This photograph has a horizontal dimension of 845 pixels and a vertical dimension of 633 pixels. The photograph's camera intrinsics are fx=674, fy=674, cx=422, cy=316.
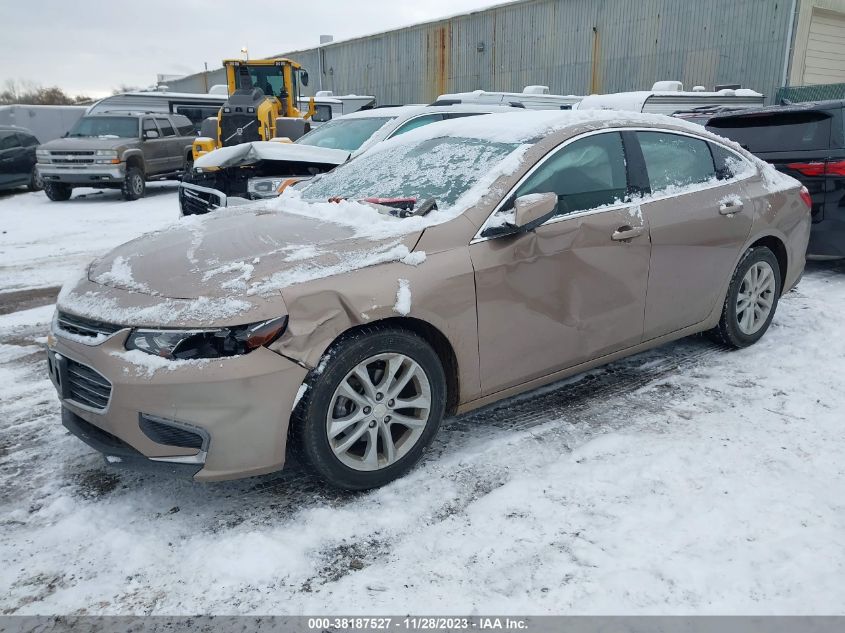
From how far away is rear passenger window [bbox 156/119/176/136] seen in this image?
1628 cm

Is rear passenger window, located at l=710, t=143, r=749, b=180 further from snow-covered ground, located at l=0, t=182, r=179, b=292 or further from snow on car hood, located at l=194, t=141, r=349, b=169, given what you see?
snow-covered ground, located at l=0, t=182, r=179, b=292

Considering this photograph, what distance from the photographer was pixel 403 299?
2.89 m

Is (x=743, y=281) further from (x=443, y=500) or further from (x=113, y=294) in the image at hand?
(x=113, y=294)

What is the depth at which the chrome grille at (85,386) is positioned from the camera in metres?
2.74

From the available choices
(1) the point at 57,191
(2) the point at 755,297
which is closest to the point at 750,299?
(2) the point at 755,297

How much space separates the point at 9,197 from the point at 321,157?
12255mm

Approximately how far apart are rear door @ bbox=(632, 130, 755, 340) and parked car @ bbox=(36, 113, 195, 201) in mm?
13136

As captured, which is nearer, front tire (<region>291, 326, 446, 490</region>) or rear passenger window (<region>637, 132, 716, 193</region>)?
front tire (<region>291, 326, 446, 490</region>)

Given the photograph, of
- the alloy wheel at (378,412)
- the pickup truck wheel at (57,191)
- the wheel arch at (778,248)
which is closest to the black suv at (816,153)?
the wheel arch at (778,248)

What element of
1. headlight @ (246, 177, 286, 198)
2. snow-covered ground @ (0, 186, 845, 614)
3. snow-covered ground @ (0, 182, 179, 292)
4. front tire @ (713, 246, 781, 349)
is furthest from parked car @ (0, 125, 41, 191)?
front tire @ (713, 246, 781, 349)

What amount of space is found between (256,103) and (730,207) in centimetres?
1136

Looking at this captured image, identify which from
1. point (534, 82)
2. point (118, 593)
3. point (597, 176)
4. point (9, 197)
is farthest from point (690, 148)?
point (534, 82)

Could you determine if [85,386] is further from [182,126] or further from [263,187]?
[182,126]

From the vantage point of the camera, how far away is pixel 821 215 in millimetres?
6320
